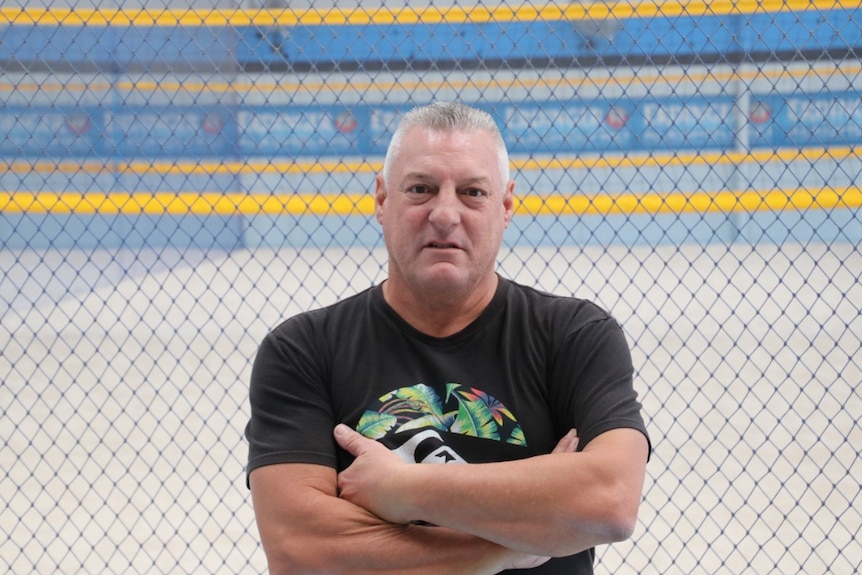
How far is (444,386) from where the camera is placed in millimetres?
1385

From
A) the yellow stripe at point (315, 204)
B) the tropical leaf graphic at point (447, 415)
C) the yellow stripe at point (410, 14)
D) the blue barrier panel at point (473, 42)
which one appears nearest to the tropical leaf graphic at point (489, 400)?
the tropical leaf graphic at point (447, 415)

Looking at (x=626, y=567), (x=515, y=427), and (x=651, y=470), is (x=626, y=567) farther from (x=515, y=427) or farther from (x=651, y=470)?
(x=515, y=427)

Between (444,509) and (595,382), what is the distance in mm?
287

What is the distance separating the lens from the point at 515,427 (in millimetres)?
1376

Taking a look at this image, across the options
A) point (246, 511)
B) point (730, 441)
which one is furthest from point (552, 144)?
point (246, 511)

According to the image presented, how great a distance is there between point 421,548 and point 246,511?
2266mm

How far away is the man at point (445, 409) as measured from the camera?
48.9 inches

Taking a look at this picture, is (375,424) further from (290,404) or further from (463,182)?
(463,182)

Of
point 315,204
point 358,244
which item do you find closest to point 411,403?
point 315,204

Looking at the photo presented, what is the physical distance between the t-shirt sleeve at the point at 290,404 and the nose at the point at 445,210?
0.83 feet

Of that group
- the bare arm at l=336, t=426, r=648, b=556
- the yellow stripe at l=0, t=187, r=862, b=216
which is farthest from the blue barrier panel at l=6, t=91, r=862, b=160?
the bare arm at l=336, t=426, r=648, b=556

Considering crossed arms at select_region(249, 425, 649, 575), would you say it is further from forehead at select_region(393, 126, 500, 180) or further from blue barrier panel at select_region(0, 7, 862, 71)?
blue barrier panel at select_region(0, 7, 862, 71)

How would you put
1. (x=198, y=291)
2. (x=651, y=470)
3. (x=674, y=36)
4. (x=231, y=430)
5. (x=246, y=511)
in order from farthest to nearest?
1. (x=198, y=291)
2. (x=674, y=36)
3. (x=231, y=430)
4. (x=651, y=470)
5. (x=246, y=511)

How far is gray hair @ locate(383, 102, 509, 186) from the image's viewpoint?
1407 mm
